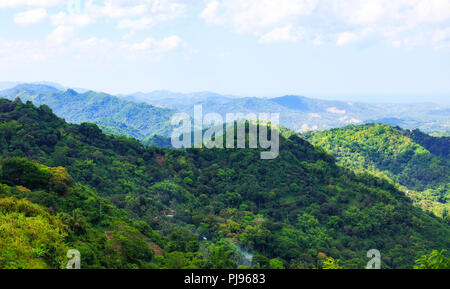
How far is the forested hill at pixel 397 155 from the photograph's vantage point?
80944 mm

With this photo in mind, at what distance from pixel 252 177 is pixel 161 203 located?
46.0ft

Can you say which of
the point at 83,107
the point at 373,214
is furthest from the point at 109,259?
the point at 83,107

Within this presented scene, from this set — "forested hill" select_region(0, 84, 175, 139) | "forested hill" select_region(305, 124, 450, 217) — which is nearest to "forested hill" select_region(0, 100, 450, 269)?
"forested hill" select_region(305, 124, 450, 217)

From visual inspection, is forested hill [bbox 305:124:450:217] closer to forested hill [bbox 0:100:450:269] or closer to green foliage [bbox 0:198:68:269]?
forested hill [bbox 0:100:450:269]

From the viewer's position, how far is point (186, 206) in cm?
3356

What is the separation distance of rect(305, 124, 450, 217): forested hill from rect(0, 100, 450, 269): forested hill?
39850mm

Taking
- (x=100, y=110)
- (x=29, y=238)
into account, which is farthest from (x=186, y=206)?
(x=100, y=110)

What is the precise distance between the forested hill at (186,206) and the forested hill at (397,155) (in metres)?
39.9

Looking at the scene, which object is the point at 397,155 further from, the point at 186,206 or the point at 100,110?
the point at 100,110

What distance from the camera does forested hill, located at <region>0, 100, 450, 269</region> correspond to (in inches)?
587

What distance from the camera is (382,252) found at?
1359 inches

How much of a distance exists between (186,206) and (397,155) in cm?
7752

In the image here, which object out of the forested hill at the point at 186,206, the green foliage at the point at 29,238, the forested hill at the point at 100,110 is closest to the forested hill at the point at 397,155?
the forested hill at the point at 186,206
